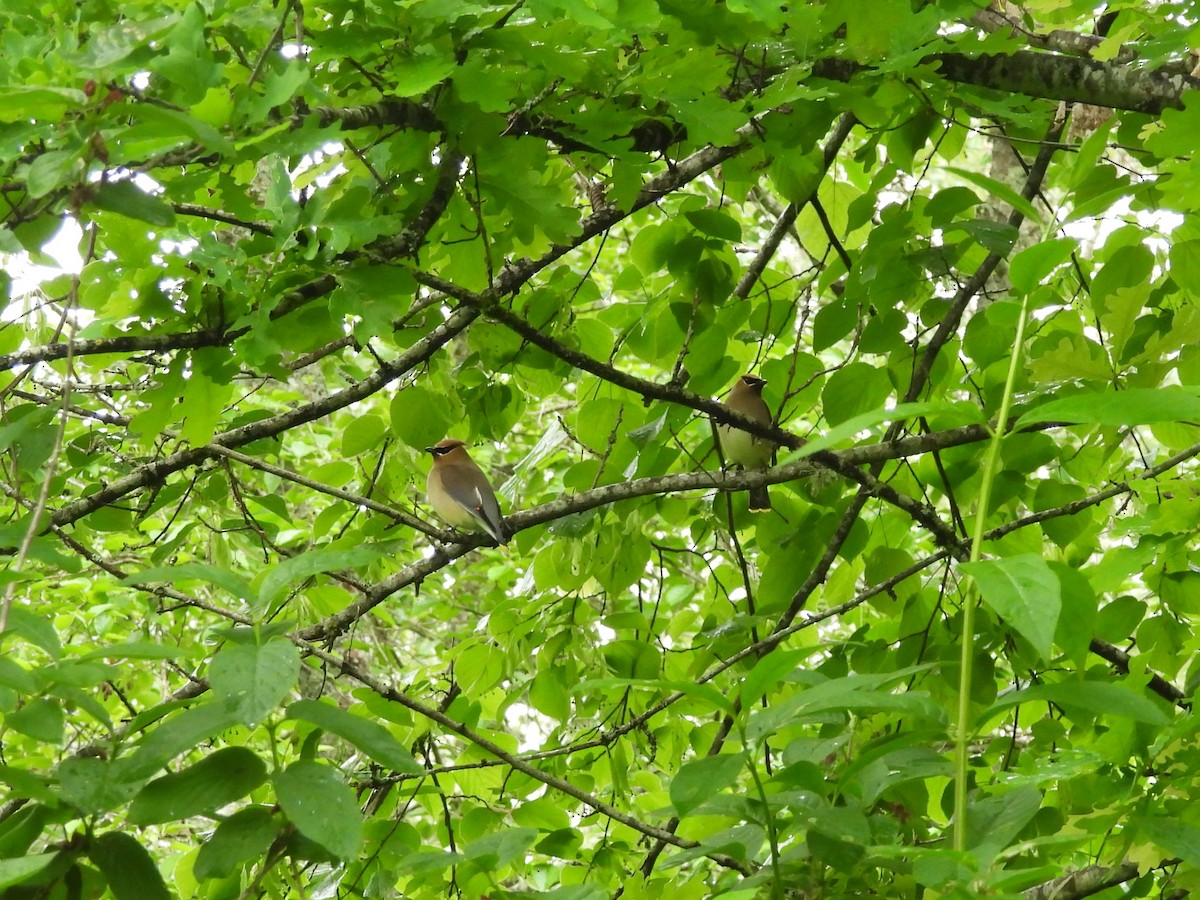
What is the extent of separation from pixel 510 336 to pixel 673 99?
1139 millimetres

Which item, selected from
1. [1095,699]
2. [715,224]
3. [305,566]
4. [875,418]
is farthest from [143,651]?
[715,224]

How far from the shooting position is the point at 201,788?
4.33 feet

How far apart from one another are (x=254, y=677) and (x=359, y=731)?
0.15m

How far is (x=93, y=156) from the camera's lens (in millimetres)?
1437

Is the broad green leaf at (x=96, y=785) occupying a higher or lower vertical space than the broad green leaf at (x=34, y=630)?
lower

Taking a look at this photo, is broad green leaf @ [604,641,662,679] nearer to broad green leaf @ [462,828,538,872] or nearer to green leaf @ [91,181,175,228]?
broad green leaf @ [462,828,538,872]

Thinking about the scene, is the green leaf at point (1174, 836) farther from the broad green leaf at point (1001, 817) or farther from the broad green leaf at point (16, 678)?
the broad green leaf at point (16, 678)

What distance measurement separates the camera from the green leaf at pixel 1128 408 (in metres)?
1.08

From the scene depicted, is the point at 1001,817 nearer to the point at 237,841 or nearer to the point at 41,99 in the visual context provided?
the point at 237,841

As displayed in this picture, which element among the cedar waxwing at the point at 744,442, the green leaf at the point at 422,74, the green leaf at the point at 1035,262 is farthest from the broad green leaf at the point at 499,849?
the cedar waxwing at the point at 744,442

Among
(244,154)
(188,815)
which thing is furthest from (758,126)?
(188,815)

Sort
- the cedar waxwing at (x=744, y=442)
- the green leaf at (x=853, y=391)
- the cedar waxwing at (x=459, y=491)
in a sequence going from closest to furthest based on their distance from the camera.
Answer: the green leaf at (x=853, y=391), the cedar waxwing at (x=459, y=491), the cedar waxwing at (x=744, y=442)

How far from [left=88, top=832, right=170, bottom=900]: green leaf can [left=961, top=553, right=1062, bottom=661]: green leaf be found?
1.00m

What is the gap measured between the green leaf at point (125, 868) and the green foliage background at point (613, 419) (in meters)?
0.01
